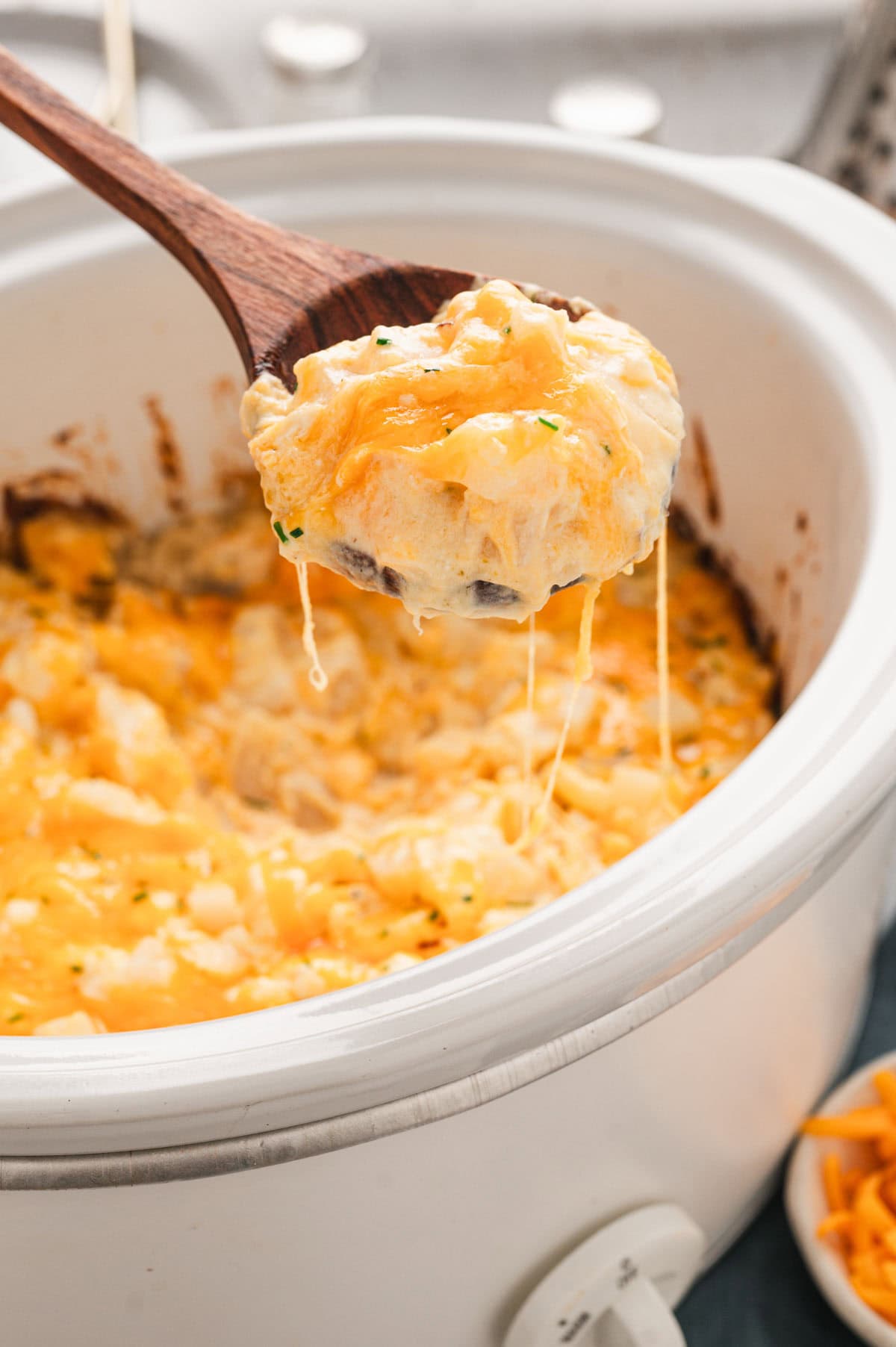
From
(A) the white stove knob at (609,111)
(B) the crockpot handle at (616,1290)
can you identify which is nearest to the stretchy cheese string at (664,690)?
(B) the crockpot handle at (616,1290)

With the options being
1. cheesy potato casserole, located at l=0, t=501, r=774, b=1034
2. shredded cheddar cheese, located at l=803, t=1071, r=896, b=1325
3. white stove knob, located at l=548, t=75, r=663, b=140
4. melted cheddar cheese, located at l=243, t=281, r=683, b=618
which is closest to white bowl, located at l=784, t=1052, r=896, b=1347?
shredded cheddar cheese, located at l=803, t=1071, r=896, b=1325

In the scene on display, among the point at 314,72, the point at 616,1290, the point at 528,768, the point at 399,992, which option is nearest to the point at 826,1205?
the point at 616,1290

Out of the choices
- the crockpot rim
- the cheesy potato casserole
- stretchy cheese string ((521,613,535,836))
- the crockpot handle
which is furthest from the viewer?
stretchy cheese string ((521,613,535,836))

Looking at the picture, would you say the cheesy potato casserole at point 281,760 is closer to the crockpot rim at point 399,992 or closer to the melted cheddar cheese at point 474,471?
the melted cheddar cheese at point 474,471

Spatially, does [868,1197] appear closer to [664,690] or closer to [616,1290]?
[616,1290]

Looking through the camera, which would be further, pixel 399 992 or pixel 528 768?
pixel 528 768

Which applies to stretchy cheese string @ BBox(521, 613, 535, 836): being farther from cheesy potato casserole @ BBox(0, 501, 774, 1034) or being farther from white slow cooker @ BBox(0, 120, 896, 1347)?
white slow cooker @ BBox(0, 120, 896, 1347)
